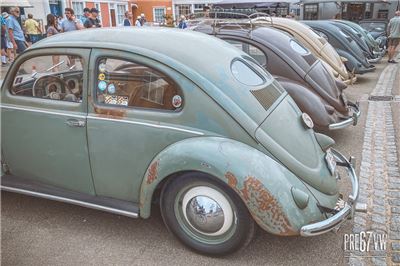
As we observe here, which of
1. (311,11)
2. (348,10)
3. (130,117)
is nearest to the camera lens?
(130,117)

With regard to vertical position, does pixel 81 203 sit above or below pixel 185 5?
below

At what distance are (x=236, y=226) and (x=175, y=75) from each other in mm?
1208

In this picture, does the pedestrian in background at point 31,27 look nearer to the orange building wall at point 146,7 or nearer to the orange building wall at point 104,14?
the orange building wall at point 104,14

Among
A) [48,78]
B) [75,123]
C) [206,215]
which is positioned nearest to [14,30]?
[48,78]

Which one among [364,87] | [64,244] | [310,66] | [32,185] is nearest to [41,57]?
[32,185]

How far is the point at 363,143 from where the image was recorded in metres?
5.09

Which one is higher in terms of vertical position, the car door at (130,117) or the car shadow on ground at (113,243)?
the car door at (130,117)

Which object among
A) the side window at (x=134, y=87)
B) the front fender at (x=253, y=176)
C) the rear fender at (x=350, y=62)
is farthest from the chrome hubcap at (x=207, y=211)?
the rear fender at (x=350, y=62)

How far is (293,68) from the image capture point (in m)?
5.21

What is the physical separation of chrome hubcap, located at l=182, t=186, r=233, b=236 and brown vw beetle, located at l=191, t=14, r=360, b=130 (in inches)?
102

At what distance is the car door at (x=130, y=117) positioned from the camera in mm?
2812

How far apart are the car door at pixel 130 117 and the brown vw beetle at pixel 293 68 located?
2.50 m

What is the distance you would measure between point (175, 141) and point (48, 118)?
1152mm

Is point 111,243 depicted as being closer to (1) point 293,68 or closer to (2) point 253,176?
(2) point 253,176
